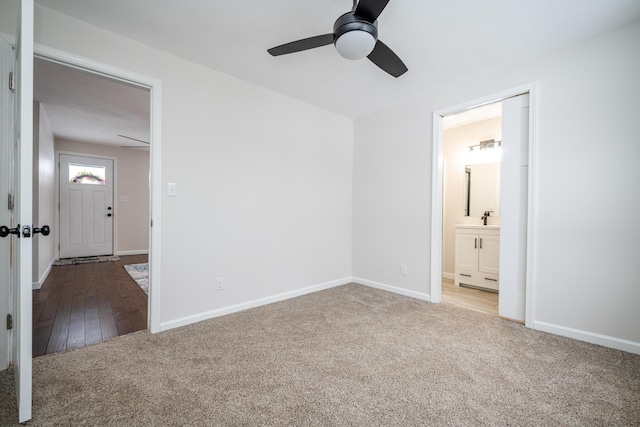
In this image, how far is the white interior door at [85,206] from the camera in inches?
221

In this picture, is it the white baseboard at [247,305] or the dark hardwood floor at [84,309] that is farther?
the white baseboard at [247,305]

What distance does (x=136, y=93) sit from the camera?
11.1 ft

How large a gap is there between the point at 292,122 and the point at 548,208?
2648 millimetres

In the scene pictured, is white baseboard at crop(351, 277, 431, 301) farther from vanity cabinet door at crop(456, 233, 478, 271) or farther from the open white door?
the open white door

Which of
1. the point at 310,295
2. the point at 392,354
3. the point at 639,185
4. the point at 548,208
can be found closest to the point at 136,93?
the point at 310,295

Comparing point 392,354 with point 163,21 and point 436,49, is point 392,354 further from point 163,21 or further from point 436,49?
point 163,21

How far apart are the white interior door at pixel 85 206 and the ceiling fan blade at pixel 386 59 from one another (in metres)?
6.50

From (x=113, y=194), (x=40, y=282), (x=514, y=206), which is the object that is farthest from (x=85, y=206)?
(x=514, y=206)

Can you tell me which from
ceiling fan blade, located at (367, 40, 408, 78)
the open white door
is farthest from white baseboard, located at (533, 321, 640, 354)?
the open white door

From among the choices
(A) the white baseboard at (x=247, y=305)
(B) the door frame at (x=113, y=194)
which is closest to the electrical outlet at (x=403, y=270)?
(A) the white baseboard at (x=247, y=305)

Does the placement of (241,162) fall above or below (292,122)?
below

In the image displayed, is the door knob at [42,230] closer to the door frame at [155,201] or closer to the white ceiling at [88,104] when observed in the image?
the door frame at [155,201]

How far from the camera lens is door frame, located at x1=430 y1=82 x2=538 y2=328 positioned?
243cm

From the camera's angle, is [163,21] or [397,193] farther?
[397,193]
